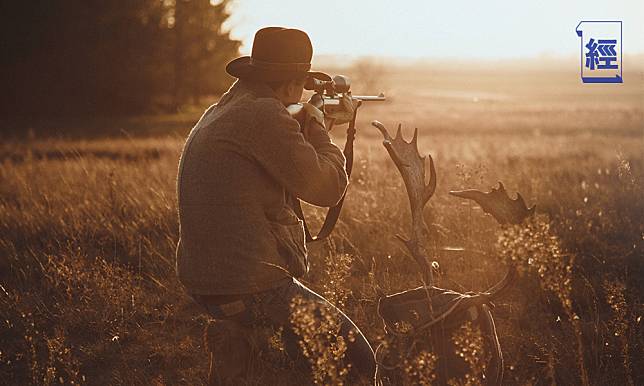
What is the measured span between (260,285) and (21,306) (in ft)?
8.99

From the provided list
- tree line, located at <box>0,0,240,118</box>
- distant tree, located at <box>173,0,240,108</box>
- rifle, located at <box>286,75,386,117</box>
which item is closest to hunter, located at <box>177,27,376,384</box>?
rifle, located at <box>286,75,386,117</box>

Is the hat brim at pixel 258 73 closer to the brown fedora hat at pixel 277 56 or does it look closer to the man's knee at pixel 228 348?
the brown fedora hat at pixel 277 56

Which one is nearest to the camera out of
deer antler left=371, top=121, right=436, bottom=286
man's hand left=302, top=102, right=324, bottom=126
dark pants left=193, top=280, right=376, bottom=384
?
dark pants left=193, top=280, right=376, bottom=384

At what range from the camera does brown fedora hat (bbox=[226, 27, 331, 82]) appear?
3654 mm

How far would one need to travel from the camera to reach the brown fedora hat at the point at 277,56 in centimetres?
365

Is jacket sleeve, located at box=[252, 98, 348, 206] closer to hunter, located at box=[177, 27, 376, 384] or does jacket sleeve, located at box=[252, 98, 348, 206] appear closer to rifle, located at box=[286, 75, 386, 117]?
hunter, located at box=[177, 27, 376, 384]

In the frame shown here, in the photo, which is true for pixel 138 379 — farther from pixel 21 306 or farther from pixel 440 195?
pixel 440 195


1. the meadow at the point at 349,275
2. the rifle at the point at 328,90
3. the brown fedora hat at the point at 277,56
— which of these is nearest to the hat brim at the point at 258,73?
the brown fedora hat at the point at 277,56

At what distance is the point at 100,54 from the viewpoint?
27.7m

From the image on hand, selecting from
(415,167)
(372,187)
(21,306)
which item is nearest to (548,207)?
(372,187)

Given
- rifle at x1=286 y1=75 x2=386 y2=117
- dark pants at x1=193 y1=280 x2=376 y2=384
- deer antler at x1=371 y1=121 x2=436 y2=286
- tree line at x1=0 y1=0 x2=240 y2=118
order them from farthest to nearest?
tree line at x1=0 y1=0 x2=240 y2=118, rifle at x1=286 y1=75 x2=386 y2=117, deer antler at x1=371 y1=121 x2=436 y2=286, dark pants at x1=193 y1=280 x2=376 y2=384

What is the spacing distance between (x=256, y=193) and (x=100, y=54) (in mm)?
26038

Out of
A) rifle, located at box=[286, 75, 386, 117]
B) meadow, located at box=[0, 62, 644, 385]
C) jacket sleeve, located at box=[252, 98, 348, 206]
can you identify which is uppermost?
rifle, located at box=[286, 75, 386, 117]

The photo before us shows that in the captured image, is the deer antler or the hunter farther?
the deer antler
